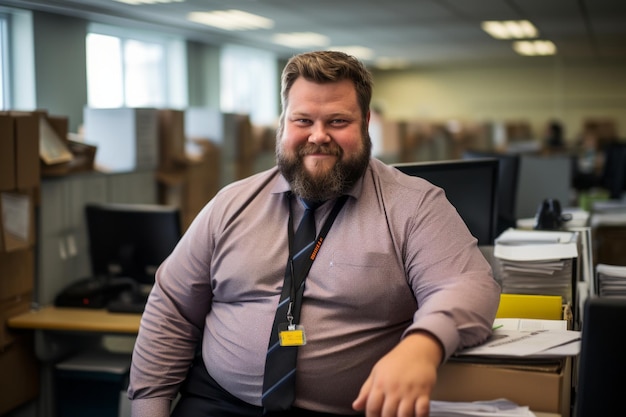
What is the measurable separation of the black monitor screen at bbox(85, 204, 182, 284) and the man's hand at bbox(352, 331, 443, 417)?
1.80 m

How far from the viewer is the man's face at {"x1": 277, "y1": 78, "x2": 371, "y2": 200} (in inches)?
63.1

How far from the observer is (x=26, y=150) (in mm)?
2861

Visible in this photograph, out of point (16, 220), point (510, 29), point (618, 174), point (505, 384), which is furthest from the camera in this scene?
point (510, 29)

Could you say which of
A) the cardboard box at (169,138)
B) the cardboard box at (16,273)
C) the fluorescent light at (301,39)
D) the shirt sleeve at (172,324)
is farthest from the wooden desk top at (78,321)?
the fluorescent light at (301,39)

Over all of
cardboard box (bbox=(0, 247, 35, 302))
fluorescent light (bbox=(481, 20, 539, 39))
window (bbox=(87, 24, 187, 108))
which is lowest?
cardboard box (bbox=(0, 247, 35, 302))

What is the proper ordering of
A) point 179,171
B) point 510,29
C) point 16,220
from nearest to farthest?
point 16,220, point 179,171, point 510,29

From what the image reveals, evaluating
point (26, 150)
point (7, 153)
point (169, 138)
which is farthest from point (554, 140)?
point (7, 153)

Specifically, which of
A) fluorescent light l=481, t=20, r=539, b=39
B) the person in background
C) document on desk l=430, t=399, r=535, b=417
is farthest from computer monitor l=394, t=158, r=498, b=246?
the person in background

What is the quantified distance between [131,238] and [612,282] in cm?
191

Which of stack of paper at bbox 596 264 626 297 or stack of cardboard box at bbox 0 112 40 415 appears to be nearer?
stack of paper at bbox 596 264 626 297

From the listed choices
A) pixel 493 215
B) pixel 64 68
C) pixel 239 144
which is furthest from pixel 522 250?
pixel 64 68

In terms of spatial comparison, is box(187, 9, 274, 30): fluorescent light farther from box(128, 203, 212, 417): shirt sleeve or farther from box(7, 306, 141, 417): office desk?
box(128, 203, 212, 417): shirt sleeve

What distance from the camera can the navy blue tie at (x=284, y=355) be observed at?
58.1 inches

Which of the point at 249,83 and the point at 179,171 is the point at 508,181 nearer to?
the point at 179,171
